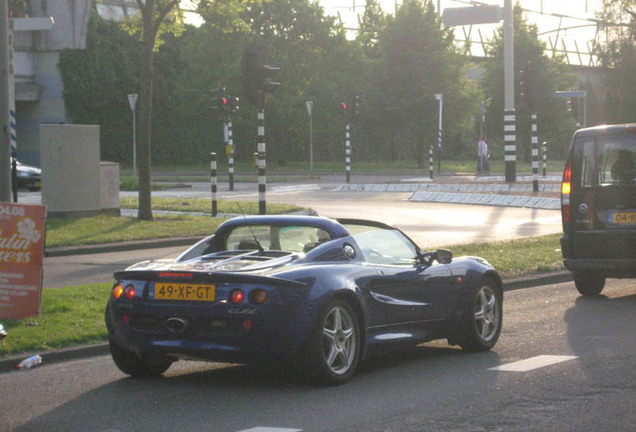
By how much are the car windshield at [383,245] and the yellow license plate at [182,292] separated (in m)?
1.42

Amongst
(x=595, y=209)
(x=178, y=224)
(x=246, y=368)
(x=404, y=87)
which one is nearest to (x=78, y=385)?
(x=246, y=368)

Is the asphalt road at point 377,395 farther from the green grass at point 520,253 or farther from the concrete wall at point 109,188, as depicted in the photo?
the concrete wall at point 109,188

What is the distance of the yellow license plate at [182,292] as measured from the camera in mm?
7410

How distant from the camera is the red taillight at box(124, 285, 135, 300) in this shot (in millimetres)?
7699

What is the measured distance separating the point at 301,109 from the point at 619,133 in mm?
50630

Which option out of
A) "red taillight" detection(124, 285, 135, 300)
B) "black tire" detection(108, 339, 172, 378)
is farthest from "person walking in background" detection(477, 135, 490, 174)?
"red taillight" detection(124, 285, 135, 300)

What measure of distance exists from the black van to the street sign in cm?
1838

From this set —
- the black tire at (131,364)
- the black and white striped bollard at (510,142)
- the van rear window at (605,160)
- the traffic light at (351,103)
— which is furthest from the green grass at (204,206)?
the black tire at (131,364)

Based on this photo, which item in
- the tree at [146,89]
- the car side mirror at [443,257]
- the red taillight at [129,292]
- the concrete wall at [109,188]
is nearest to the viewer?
the red taillight at [129,292]

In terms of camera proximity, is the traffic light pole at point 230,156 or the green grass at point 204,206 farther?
the traffic light pole at point 230,156

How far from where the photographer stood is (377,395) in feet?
24.3

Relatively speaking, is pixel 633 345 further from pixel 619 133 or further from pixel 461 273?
pixel 619 133

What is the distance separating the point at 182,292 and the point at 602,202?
651cm

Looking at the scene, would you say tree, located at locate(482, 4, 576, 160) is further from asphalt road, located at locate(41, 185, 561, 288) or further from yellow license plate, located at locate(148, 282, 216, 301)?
yellow license plate, located at locate(148, 282, 216, 301)
